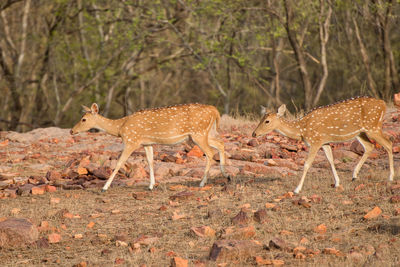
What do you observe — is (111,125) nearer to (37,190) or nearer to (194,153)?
(37,190)

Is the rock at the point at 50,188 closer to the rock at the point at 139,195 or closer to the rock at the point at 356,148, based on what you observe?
the rock at the point at 139,195

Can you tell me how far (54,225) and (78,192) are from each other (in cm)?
259

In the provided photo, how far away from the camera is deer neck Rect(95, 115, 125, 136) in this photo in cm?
1202

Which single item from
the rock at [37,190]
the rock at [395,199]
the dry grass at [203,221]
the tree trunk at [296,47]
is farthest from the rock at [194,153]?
the tree trunk at [296,47]

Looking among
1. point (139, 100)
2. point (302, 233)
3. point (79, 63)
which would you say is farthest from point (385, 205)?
point (139, 100)

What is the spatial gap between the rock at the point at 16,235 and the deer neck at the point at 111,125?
13.9ft

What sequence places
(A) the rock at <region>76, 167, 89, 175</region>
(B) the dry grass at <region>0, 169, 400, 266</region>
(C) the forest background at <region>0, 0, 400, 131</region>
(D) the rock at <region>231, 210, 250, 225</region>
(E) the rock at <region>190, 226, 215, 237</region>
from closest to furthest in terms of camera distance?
(B) the dry grass at <region>0, 169, 400, 266</region>
(E) the rock at <region>190, 226, 215, 237</region>
(D) the rock at <region>231, 210, 250, 225</region>
(A) the rock at <region>76, 167, 89, 175</region>
(C) the forest background at <region>0, 0, 400, 131</region>

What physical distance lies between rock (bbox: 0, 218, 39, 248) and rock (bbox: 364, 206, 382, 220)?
448 centimetres

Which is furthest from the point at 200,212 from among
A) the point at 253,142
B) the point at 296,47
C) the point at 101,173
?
the point at 296,47

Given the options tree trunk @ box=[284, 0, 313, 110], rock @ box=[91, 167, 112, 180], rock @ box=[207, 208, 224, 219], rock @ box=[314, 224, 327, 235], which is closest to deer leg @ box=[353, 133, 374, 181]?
rock @ box=[207, 208, 224, 219]

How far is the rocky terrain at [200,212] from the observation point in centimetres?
700

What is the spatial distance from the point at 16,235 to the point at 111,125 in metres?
4.53

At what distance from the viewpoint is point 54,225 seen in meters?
8.85

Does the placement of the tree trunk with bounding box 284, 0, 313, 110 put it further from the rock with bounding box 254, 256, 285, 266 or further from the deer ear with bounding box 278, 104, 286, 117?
the rock with bounding box 254, 256, 285, 266
